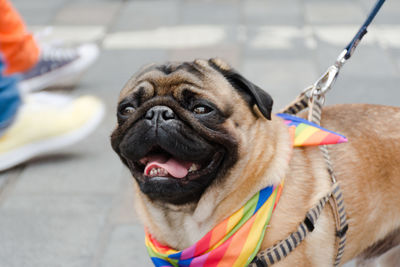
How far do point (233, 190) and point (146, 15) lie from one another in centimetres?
502

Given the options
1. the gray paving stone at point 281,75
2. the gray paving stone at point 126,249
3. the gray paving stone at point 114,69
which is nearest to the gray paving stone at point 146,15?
the gray paving stone at point 114,69

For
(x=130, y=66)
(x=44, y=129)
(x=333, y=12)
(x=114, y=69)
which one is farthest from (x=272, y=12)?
(x=44, y=129)

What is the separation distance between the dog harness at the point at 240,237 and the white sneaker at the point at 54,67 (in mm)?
3307

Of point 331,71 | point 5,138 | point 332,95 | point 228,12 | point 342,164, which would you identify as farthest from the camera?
point 228,12

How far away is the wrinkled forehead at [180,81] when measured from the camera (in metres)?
2.16

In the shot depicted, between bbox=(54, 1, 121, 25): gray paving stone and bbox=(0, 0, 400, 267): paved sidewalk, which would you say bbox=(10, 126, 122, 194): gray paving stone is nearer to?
bbox=(0, 0, 400, 267): paved sidewalk

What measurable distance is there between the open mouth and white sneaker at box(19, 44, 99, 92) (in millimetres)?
3182

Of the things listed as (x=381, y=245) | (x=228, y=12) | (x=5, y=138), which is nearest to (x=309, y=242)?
(x=381, y=245)

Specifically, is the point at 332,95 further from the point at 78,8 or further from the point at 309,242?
the point at 78,8

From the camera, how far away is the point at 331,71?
2545 millimetres

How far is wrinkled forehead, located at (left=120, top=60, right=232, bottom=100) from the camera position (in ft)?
7.08

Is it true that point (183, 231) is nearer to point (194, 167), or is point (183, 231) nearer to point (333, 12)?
point (194, 167)

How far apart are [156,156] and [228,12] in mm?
4878

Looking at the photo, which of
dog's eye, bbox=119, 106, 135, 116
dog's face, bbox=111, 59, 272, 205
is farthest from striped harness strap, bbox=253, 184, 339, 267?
dog's eye, bbox=119, 106, 135, 116
